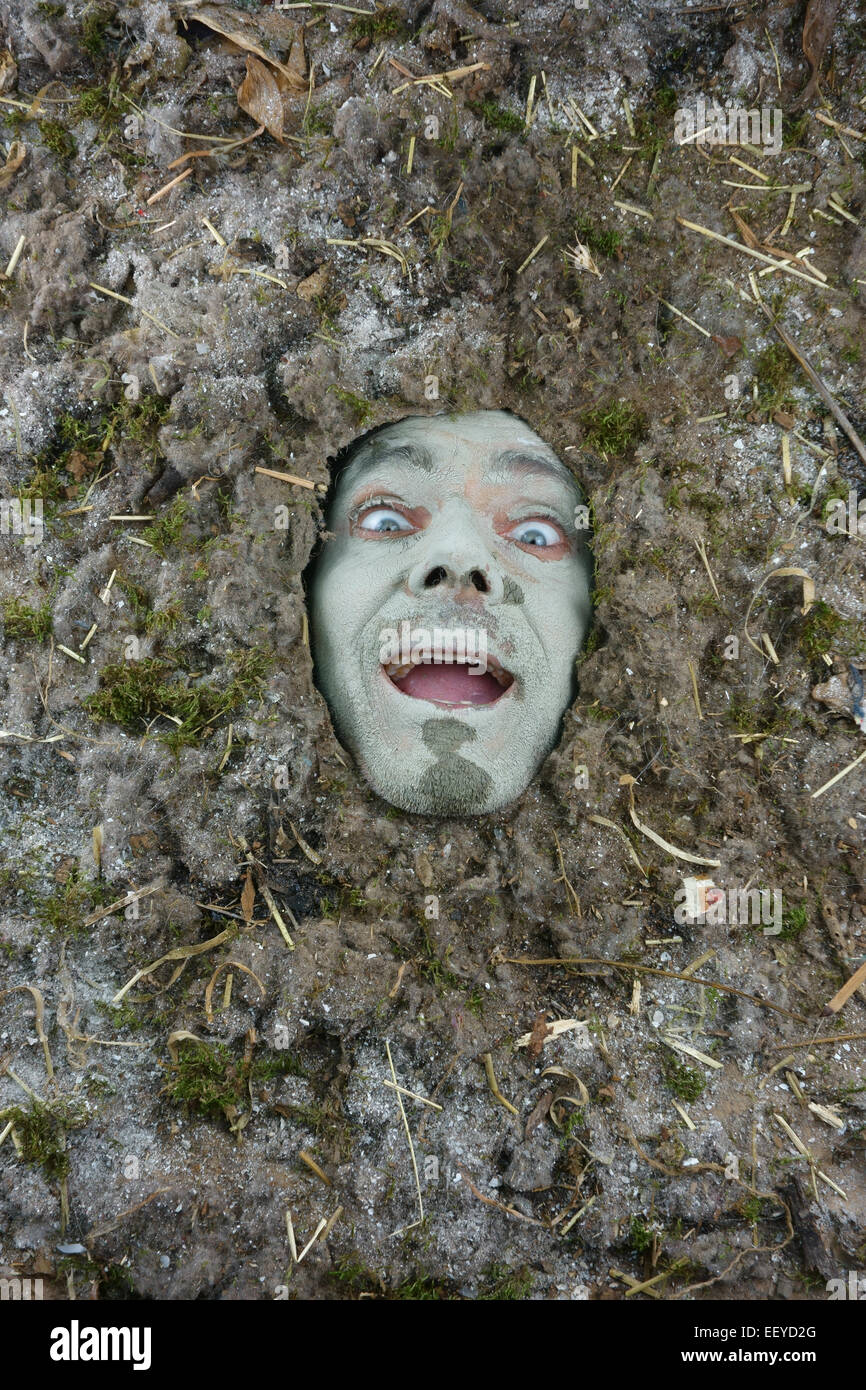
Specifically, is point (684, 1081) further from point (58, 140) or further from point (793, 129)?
point (58, 140)

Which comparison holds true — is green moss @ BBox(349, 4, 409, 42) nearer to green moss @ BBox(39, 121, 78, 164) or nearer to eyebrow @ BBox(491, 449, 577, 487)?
green moss @ BBox(39, 121, 78, 164)

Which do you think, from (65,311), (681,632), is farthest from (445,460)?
(65,311)

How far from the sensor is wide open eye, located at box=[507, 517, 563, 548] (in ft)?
13.8

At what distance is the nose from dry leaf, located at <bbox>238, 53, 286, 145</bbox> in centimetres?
222

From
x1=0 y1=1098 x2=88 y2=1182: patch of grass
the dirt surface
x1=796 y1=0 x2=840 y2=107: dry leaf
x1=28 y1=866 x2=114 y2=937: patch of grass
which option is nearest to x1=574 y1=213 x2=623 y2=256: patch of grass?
the dirt surface

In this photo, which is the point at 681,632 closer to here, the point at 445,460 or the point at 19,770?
the point at 445,460

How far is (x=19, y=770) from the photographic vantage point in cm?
396

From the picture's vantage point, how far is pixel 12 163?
4277 mm

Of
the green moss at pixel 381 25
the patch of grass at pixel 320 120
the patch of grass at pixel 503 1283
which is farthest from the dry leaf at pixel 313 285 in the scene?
the patch of grass at pixel 503 1283

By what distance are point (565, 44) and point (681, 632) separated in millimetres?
2859

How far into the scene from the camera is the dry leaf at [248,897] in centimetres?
377

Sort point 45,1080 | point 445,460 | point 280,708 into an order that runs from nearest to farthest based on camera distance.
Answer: point 45,1080, point 280,708, point 445,460

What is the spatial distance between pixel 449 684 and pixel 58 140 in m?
3.28

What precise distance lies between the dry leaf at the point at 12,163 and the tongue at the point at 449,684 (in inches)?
122
